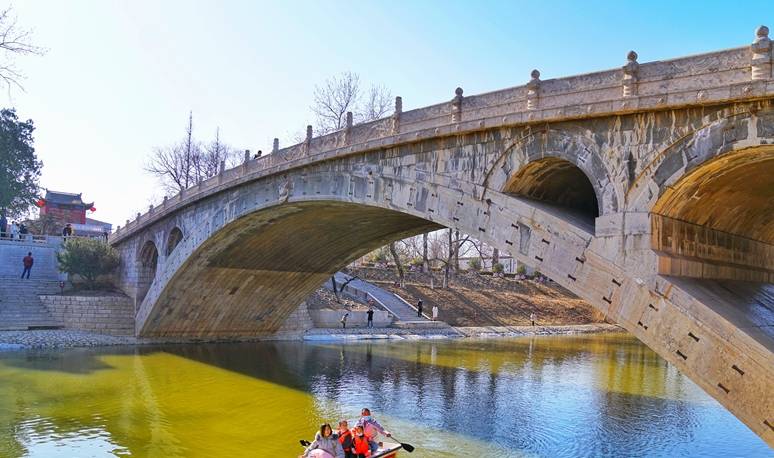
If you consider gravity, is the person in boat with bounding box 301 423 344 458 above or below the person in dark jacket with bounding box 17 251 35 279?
below

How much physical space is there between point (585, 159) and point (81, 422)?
1395cm

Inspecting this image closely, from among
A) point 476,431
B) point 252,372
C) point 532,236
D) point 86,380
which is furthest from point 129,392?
point 532,236

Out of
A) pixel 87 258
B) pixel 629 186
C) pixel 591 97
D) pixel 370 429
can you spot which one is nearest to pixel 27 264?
pixel 87 258

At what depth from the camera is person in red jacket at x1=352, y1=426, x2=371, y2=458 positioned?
501 inches

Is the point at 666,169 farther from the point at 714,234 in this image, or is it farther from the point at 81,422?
the point at 81,422

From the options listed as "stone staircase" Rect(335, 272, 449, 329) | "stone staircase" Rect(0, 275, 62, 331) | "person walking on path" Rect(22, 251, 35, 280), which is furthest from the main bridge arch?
"stone staircase" Rect(335, 272, 449, 329)

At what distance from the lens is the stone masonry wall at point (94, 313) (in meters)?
31.3

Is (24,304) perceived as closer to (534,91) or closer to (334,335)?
(334,335)

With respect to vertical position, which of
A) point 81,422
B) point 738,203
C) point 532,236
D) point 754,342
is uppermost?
point 738,203

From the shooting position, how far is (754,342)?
9680mm

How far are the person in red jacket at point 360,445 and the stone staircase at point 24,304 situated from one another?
23109 millimetres

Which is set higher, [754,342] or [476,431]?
[754,342]

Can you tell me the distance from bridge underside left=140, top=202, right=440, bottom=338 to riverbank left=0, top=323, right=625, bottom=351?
4.56ft

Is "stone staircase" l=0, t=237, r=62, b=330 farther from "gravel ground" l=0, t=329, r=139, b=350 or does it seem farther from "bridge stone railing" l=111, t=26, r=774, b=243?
"bridge stone railing" l=111, t=26, r=774, b=243
